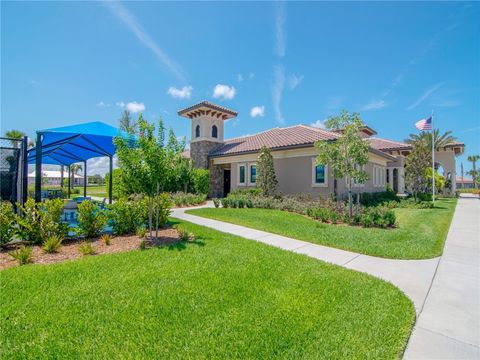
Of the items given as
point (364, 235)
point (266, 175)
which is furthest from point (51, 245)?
point (266, 175)

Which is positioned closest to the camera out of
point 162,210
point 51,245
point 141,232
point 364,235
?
point 51,245

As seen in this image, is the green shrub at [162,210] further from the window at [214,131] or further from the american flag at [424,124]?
the american flag at [424,124]

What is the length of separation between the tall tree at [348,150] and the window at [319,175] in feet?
13.6

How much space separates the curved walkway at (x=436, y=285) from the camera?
9.88 feet

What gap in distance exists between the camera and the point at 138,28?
9875 millimetres

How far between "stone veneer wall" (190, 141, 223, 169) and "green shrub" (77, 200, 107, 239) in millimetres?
15728

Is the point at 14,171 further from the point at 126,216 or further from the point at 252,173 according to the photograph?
the point at 252,173

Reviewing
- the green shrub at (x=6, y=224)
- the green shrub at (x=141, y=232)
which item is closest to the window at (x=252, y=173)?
the green shrub at (x=141, y=232)

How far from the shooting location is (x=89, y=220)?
7.28 metres

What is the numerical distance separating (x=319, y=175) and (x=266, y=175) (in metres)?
3.42

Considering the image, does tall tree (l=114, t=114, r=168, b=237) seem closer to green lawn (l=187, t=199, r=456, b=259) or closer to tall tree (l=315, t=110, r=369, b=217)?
green lawn (l=187, t=199, r=456, b=259)

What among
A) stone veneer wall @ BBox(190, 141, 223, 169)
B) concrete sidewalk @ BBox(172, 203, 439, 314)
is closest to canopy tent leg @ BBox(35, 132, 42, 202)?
concrete sidewalk @ BBox(172, 203, 439, 314)

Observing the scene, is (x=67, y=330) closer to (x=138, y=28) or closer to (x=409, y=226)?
(x=138, y=28)

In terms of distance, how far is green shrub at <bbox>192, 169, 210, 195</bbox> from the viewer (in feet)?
67.9
